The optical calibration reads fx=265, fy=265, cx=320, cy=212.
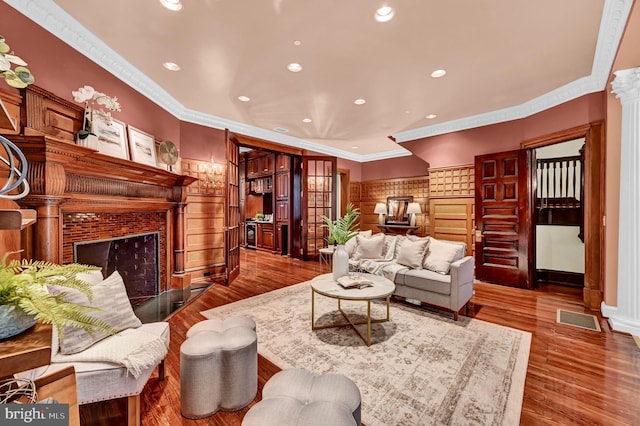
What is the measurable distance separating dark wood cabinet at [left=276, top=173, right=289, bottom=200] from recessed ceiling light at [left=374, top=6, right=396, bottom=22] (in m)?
5.10

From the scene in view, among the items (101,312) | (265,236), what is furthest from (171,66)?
(265,236)

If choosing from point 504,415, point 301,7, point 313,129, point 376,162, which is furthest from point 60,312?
point 376,162

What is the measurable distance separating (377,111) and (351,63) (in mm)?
1552

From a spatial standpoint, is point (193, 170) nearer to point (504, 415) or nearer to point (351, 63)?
point (351, 63)

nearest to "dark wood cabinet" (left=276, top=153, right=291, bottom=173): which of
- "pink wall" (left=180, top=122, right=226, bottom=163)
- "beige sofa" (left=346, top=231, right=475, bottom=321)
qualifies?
"pink wall" (left=180, top=122, right=226, bottom=163)

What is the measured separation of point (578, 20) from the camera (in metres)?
2.31

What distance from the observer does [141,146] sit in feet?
11.1

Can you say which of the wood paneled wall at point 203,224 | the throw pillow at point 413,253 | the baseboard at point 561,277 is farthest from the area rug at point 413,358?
the baseboard at point 561,277

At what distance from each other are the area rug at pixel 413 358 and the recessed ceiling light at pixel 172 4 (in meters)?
3.00

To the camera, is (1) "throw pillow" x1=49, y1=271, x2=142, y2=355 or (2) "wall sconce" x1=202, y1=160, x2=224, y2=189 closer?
(1) "throw pillow" x1=49, y1=271, x2=142, y2=355

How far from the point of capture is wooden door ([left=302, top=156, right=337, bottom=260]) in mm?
6520

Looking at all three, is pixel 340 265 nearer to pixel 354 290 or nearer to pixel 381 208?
pixel 354 290

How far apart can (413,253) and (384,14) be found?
2.76m

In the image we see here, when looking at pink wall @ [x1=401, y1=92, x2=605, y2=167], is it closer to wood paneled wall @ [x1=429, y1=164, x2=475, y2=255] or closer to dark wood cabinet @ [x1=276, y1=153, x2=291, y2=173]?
Result: wood paneled wall @ [x1=429, y1=164, x2=475, y2=255]
